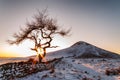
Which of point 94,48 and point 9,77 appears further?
point 94,48

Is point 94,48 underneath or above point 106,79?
above

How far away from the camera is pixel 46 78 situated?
21781 millimetres

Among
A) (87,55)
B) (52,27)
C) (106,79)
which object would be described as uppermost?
(52,27)

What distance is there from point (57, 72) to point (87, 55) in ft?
74.1

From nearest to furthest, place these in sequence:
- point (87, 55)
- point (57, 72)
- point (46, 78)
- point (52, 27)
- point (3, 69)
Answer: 1. point (46, 78)
2. point (57, 72)
3. point (3, 69)
4. point (52, 27)
5. point (87, 55)

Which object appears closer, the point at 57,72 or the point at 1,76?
the point at 57,72

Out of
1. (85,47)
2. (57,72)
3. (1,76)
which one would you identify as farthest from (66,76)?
(85,47)

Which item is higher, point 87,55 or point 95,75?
point 87,55

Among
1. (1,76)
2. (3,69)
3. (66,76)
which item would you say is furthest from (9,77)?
(66,76)

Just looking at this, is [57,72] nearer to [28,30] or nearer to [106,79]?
[106,79]

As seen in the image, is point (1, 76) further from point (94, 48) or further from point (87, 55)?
point (94, 48)

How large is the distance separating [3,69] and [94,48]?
940 inches

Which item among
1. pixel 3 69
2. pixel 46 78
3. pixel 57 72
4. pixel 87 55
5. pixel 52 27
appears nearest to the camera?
pixel 46 78

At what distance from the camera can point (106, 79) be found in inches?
985
